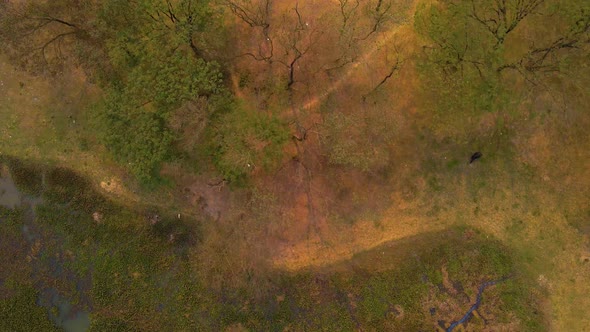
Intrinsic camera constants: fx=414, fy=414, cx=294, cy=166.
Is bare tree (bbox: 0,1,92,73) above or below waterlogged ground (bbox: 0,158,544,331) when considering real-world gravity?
above

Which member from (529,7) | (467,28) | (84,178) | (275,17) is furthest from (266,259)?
(529,7)

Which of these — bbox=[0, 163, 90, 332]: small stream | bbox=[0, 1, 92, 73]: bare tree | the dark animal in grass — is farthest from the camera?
the dark animal in grass

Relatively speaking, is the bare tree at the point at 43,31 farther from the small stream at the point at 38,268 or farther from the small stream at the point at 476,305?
the small stream at the point at 476,305

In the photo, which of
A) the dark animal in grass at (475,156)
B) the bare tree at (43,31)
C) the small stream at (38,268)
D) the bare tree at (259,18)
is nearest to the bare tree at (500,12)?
the dark animal in grass at (475,156)

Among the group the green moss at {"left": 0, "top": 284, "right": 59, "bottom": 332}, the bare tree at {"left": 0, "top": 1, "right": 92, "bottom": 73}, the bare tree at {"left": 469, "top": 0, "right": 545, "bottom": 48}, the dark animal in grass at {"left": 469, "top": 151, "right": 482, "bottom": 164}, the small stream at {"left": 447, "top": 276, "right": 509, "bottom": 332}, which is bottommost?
the small stream at {"left": 447, "top": 276, "right": 509, "bottom": 332}

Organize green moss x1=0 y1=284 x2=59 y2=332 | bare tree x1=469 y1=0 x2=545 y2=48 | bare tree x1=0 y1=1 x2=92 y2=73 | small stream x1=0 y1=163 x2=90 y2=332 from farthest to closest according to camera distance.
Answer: small stream x1=0 y1=163 x2=90 y2=332 → green moss x1=0 y1=284 x2=59 y2=332 → bare tree x1=0 y1=1 x2=92 y2=73 → bare tree x1=469 y1=0 x2=545 y2=48

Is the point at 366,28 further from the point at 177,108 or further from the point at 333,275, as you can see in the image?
the point at 333,275

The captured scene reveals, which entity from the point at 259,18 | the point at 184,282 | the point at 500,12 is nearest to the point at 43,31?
the point at 259,18

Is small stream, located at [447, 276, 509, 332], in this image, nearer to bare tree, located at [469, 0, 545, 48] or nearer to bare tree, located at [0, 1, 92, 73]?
bare tree, located at [469, 0, 545, 48]

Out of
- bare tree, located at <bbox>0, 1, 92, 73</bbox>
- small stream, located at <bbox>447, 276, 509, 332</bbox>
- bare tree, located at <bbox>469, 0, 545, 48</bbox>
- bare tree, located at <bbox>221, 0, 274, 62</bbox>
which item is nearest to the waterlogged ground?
small stream, located at <bbox>447, 276, 509, 332</bbox>
